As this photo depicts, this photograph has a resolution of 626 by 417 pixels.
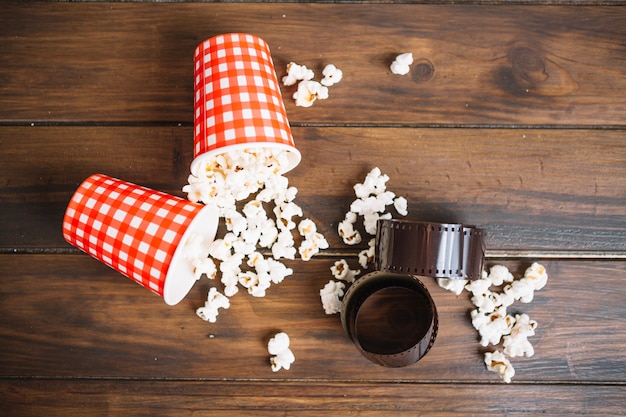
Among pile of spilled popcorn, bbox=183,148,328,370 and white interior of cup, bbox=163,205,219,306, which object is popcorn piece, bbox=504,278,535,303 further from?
white interior of cup, bbox=163,205,219,306

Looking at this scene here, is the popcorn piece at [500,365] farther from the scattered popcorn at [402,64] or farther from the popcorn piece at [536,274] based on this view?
the scattered popcorn at [402,64]

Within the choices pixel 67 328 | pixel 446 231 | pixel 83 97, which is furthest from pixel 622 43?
pixel 67 328

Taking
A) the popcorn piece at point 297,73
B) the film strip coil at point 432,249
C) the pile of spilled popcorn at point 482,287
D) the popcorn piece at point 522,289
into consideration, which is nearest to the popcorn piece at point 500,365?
the pile of spilled popcorn at point 482,287

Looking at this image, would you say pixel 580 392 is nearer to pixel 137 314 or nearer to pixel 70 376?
pixel 137 314

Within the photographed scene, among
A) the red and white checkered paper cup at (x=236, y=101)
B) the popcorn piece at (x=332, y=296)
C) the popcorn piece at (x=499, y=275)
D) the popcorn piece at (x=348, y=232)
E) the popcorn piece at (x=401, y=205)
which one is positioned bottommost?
the popcorn piece at (x=332, y=296)

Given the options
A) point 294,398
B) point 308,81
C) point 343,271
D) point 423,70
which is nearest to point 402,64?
point 423,70
